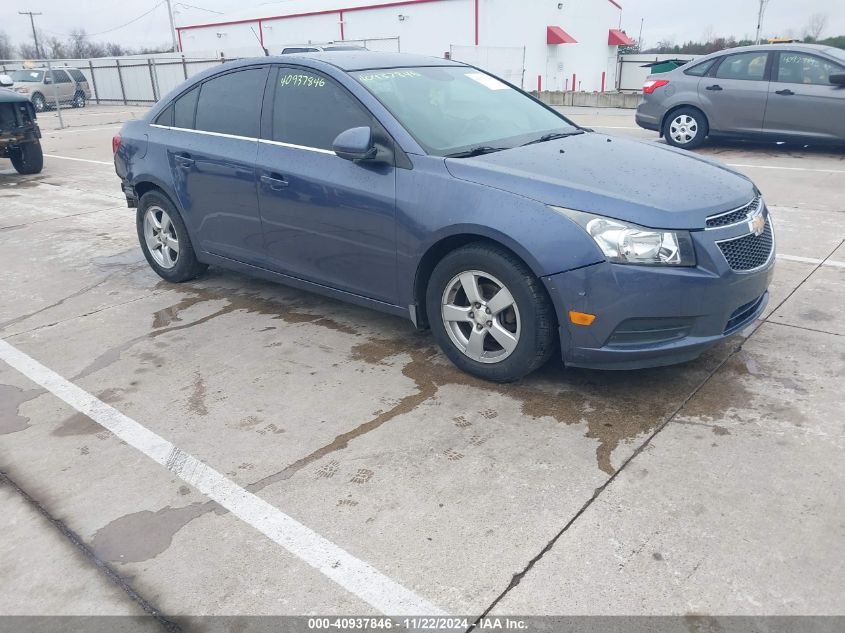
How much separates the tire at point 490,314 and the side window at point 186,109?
8.38 feet

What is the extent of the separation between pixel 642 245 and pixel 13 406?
336 centimetres

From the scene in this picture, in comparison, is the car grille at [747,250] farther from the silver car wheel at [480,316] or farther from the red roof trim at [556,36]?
the red roof trim at [556,36]

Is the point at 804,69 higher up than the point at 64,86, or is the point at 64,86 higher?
the point at 804,69

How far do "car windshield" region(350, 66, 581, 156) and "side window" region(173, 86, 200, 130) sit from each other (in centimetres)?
161

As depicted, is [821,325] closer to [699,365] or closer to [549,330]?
[699,365]

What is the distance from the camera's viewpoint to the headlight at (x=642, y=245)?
322cm

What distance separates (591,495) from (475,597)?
29.0 inches

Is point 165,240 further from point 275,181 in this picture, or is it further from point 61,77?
point 61,77

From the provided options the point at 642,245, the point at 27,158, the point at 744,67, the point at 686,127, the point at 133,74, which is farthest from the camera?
the point at 133,74

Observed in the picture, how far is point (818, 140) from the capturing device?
10.1m

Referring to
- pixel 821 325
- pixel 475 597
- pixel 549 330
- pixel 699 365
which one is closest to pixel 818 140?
pixel 821 325

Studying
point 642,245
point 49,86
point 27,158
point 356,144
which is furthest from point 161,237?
point 49,86

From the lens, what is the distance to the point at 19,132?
10.9m

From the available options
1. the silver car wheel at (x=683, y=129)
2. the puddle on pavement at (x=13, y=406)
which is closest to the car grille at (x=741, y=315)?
the puddle on pavement at (x=13, y=406)
